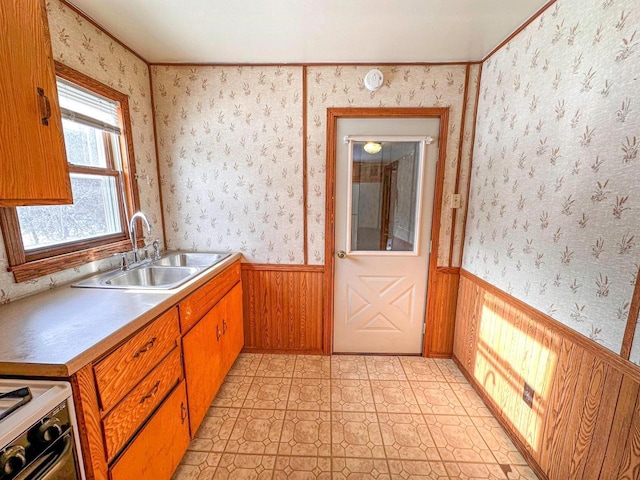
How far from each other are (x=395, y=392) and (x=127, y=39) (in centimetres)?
307

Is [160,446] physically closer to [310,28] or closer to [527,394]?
[527,394]

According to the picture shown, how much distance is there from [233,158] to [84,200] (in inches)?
39.8

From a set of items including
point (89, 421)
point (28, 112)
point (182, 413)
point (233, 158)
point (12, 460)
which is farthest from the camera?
point (233, 158)

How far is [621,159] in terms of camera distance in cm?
106

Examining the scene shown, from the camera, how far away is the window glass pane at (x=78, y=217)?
1361 mm

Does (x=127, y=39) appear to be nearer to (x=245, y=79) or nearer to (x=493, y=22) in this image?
(x=245, y=79)

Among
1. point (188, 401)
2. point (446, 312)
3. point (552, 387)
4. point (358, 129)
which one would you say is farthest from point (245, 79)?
point (552, 387)

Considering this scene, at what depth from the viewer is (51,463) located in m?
0.73

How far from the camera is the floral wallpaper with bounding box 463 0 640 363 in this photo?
41.4 inches

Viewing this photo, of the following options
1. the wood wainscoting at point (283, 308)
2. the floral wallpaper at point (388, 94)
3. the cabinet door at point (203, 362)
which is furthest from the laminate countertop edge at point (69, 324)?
the floral wallpaper at point (388, 94)

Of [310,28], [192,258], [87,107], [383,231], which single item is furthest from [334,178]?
[87,107]

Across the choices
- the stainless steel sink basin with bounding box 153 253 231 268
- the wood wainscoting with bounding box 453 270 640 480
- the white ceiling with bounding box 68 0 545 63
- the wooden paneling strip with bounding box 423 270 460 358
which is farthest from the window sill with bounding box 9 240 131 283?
the wood wainscoting with bounding box 453 270 640 480

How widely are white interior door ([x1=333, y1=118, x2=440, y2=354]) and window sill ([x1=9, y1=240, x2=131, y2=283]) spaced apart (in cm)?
161

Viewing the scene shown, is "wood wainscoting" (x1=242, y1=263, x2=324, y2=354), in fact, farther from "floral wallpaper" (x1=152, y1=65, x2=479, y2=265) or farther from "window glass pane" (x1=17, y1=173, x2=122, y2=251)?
"window glass pane" (x1=17, y1=173, x2=122, y2=251)
